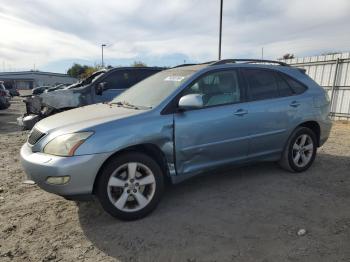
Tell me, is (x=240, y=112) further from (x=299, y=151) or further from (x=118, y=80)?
(x=118, y=80)

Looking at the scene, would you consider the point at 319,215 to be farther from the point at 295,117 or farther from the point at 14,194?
the point at 14,194

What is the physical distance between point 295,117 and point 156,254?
312 cm

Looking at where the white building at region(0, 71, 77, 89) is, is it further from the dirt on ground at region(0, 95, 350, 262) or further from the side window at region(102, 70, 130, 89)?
the dirt on ground at region(0, 95, 350, 262)

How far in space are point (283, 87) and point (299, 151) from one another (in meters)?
1.06

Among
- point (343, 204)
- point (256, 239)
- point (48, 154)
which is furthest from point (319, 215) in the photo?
point (48, 154)

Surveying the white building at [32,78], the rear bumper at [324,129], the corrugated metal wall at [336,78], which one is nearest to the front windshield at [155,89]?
the rear bumper at [324,129]

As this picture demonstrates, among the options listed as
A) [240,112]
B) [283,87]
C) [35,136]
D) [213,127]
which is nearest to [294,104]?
[283,87]

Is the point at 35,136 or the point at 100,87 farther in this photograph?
the point at 100,87

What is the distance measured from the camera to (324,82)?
46.0 ft

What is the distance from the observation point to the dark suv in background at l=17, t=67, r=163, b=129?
27.4ft

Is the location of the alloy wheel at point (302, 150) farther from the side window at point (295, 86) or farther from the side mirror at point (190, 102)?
the side mirror at point (190, 102)

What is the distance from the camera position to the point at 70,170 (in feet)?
10.8

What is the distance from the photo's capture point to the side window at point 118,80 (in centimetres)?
869

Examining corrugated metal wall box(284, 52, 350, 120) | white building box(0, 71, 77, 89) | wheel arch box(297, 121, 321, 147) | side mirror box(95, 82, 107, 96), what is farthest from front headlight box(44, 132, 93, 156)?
white building box(0, 71, 77, 89)
